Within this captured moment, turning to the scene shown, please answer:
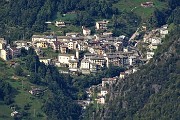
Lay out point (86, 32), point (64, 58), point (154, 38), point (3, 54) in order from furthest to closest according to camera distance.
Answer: point (86, 32), point (154, 38), point (64, 58), point (3, 54)

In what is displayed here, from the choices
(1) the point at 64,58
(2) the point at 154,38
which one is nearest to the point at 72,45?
(1) the point at 64,58

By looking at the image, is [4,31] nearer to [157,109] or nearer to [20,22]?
[20,22]

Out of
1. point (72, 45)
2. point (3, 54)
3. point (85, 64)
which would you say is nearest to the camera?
point (85, 64)

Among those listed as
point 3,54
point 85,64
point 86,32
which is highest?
point 86,32

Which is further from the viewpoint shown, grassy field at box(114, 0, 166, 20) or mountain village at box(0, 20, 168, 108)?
grassy field at box(114, 0, 166, 20)

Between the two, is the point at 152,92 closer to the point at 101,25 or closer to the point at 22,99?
the point at 22,99

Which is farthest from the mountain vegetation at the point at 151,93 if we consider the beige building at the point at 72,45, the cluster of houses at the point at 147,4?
the cluster of houses at the point at 147,4

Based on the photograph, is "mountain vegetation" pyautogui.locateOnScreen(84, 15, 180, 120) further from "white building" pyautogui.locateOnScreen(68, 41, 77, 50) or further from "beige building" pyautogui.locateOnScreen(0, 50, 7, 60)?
"beige building" pyautogui.locateOnScreen(0, 50, 7, 60)

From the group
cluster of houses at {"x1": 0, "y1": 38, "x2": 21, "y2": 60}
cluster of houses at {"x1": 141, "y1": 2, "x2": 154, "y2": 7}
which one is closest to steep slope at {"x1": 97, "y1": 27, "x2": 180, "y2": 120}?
cluster of houses at {"x1": 0, "y1": 38, "x2": 21, "y2": 60}
